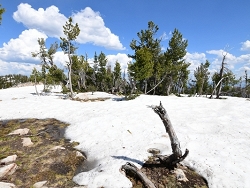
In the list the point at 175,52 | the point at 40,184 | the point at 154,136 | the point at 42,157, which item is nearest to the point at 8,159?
the point at 42,157

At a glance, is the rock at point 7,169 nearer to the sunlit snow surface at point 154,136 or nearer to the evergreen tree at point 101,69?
the sunlit snow surface at point 154,136

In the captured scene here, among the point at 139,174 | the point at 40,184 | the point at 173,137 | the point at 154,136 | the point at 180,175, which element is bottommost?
the point at 40,184

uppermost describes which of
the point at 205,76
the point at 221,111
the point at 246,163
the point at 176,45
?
the point at 176,45

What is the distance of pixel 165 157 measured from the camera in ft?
27.6

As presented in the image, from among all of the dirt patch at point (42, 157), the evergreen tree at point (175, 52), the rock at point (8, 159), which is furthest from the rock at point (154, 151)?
the evergreen tree at point (175, 52)

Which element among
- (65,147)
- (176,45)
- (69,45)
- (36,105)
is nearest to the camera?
(65,147)

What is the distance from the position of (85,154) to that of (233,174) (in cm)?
771

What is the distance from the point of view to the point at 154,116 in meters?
16.1

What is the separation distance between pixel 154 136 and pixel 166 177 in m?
4.20

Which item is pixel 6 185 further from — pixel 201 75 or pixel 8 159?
pixel 201 75

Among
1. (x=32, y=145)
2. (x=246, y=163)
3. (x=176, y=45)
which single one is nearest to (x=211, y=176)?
(x=246, y=163)

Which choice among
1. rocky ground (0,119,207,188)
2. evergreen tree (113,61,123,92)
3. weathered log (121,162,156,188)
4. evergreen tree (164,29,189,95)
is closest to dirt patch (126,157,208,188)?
rocky ground (0,119,207,188)

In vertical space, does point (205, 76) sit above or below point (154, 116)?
above

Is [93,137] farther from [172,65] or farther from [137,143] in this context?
[172,65]
